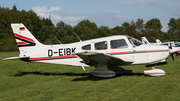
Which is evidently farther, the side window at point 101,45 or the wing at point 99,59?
the side window at point 101,45

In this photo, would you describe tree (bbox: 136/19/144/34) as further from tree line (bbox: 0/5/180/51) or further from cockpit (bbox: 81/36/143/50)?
cockpit (bbox: 81/36/143/50)

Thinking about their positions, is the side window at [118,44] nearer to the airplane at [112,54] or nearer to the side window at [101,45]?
the airplane at [112,54]

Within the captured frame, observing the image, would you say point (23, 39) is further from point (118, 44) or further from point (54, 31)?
point (54, 31)

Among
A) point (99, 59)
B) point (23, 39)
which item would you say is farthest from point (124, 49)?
point (23, 39)

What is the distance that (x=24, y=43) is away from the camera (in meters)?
9.88

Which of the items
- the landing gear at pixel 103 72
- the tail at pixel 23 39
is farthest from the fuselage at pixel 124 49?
the tail at pixel 23 39

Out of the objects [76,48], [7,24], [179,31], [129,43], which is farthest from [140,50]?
[179,31]

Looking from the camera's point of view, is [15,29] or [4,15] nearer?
[15,29]

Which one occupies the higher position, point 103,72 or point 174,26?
point 174,26

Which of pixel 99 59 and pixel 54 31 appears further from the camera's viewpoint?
pixel 54 31

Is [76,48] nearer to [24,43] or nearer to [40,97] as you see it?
[24,43]

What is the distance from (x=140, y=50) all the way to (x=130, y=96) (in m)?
3.67

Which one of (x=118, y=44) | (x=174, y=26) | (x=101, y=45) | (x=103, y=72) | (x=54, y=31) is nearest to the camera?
(x=103, y=72)

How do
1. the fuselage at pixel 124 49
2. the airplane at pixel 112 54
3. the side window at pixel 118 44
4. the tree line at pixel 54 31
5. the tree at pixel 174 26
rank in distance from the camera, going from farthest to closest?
the tree at pixel 174 26 < the tree line at pixel 54 31 < the side window at pixel 118 44 < the fuselage at pixel 124 49 < the airplane at pixel 112 54
